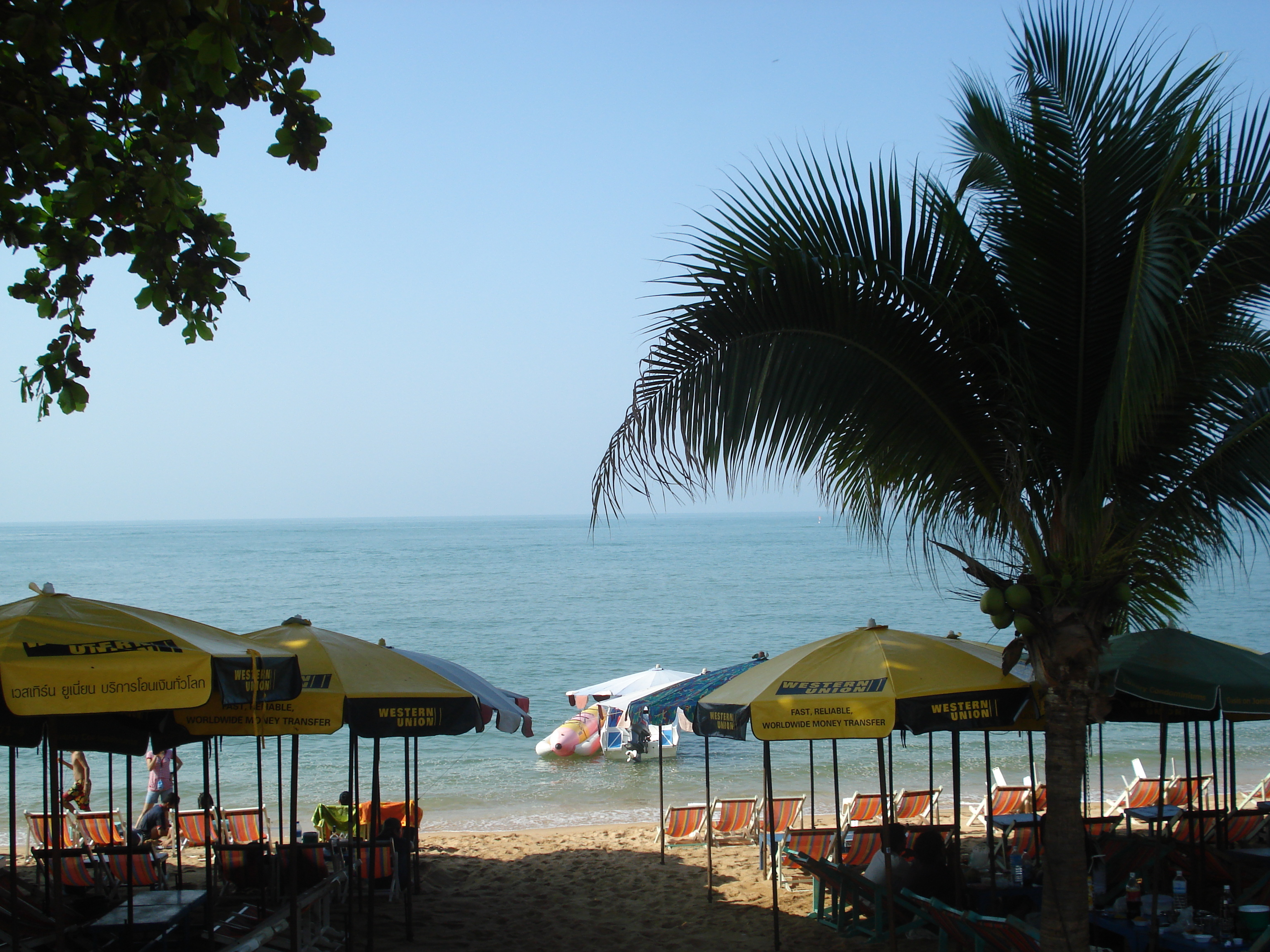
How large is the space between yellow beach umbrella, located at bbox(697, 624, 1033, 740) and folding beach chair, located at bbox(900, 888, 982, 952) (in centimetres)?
115

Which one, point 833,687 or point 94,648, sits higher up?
point 94,648

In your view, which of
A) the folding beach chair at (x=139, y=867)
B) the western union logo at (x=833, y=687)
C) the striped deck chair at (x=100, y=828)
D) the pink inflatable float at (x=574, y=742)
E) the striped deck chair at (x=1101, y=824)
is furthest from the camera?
the pink inflatable float at (x=574, y=742)

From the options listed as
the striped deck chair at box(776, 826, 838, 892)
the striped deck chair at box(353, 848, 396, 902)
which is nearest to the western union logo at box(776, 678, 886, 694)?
the striped deck chair at box(776, 826, 838, 892)

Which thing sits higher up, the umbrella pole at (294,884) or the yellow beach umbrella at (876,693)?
the yellow beach umbrella at (876,693)

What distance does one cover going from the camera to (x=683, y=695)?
939 cm

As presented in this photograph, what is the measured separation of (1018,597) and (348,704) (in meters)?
4.13

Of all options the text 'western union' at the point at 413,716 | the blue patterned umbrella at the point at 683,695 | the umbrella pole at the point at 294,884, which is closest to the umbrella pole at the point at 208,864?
the umbrella pole at the point at 294,884

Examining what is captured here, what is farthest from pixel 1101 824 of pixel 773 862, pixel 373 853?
pixel 373 853

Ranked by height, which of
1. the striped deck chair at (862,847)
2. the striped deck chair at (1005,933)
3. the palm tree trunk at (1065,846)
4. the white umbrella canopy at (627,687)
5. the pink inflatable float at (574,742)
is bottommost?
the pink inflatable float at (574,742)

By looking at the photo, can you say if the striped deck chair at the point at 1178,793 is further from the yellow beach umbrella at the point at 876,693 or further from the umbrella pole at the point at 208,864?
the umbrella pole at the point at 208,864

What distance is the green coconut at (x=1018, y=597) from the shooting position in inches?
211

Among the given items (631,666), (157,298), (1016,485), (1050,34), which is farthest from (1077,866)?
(631,666)

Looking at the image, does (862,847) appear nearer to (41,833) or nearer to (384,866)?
(384,866)

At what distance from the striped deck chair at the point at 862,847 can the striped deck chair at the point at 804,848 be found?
0.14 metres
